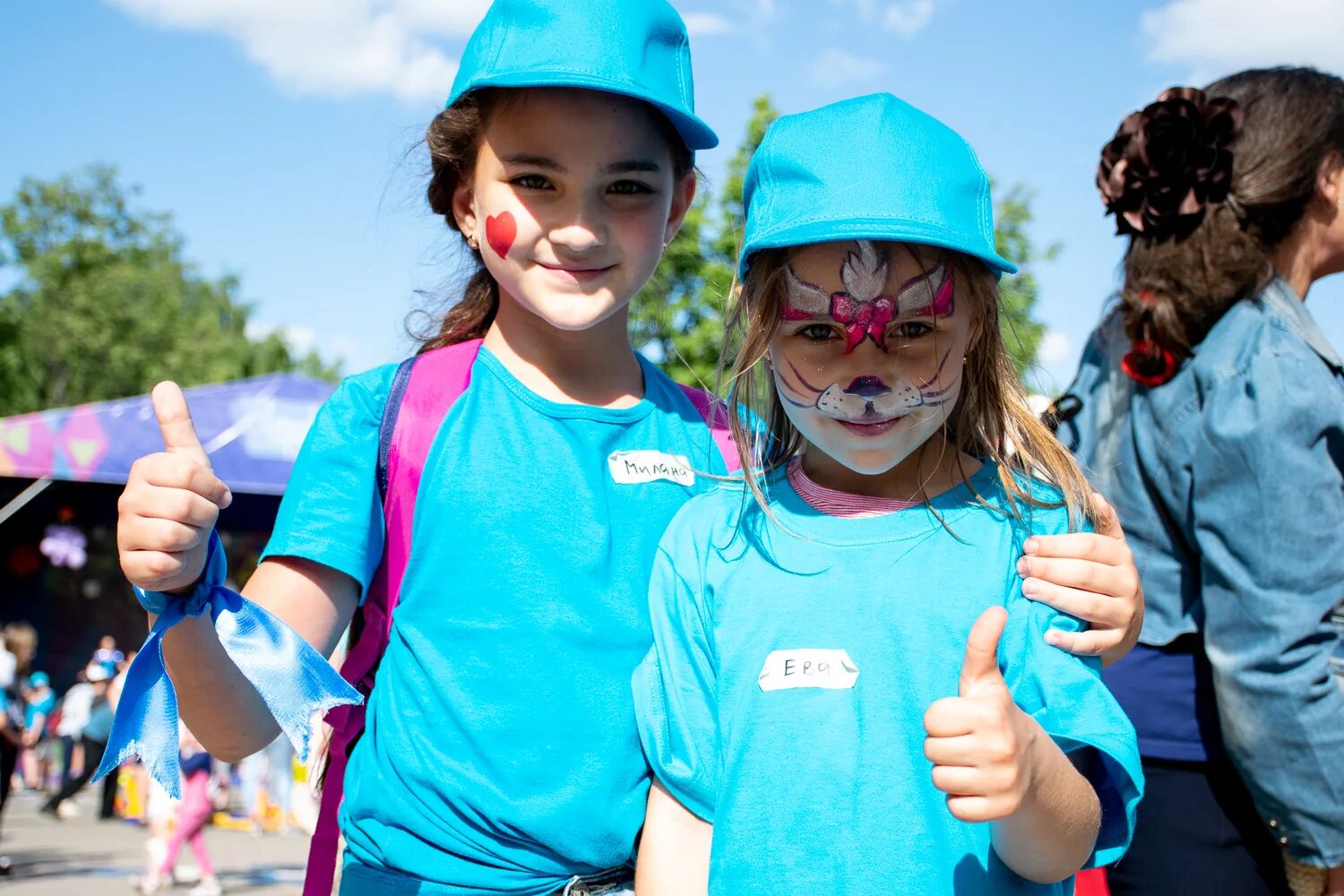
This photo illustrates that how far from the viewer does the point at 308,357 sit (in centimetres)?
5788

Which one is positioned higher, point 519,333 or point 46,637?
point 519,333

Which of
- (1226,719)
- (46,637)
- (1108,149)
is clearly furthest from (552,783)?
(46,637)

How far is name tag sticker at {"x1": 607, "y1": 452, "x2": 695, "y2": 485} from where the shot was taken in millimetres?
1975

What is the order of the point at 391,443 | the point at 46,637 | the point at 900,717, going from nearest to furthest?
1. the point at 900,717
2. the point at 391,443
3. the point at 46,637

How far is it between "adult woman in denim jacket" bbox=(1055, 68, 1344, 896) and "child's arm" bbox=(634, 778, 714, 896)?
41.6 inches

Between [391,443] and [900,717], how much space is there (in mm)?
952

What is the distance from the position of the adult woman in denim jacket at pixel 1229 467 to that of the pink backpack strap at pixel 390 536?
4.73 ft

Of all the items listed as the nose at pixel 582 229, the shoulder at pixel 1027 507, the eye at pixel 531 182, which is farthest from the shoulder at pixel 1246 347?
the eye at pixel 531 182

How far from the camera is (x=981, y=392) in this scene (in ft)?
5.76

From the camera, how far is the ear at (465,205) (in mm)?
2096

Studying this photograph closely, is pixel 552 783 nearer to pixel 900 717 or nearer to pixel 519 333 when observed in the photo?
pixel 900 717

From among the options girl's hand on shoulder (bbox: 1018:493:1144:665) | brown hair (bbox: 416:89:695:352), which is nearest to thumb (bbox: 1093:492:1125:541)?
girl's hand on shoulder (bbox: 1018:493:1144:665)

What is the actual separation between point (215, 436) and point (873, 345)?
10.9m

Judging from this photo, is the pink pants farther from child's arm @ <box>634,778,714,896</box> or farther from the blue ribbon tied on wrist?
child's arm @ <box>634,778,714,896</box>
